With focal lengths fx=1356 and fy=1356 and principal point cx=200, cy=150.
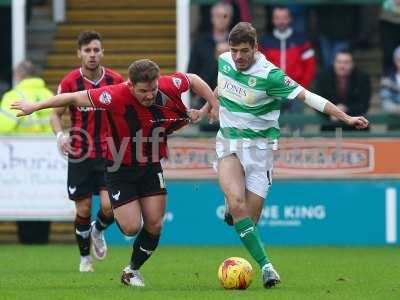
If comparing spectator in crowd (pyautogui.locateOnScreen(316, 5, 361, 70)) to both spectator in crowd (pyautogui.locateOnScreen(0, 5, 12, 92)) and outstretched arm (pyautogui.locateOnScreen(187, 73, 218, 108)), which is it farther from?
outstretched arm (pyautogui.locateOnScreen(187, 73, 218, 108))

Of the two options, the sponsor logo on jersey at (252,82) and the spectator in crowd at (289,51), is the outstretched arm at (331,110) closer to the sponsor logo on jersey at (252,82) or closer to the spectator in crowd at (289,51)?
the sponsor logo on jersey at (252,82)

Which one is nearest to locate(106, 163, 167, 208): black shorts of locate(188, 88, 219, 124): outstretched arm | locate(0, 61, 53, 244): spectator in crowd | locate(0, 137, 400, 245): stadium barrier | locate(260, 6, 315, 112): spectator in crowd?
locate(188, 88, 219, 124): outstretched arm

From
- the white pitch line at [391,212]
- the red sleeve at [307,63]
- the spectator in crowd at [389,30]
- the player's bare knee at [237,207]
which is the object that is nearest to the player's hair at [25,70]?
A: the red sleeve at [307,63]

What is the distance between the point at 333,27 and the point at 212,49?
238 cm

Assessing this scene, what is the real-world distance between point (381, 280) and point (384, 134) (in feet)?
17.8

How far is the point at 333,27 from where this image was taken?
783 inches

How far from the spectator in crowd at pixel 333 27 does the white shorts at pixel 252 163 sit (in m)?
7.75

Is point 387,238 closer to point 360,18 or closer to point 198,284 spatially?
point 360,18

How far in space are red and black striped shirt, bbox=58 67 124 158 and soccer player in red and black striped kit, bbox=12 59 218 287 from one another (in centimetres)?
187

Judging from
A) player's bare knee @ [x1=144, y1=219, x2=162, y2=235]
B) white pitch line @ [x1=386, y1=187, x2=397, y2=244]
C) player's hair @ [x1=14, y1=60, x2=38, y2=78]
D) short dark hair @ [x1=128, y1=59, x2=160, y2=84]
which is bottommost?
white pitch line @ [x1=386, y1=187, x2=397, y2=244]

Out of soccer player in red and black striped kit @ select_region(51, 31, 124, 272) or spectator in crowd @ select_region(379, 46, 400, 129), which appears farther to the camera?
spectator in crowd @ select_region(379, 46, 400, 129)

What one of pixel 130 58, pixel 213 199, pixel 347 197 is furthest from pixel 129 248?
pixel 130 58

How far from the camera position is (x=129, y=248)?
17.3 m

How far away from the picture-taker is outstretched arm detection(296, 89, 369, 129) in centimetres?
1119
